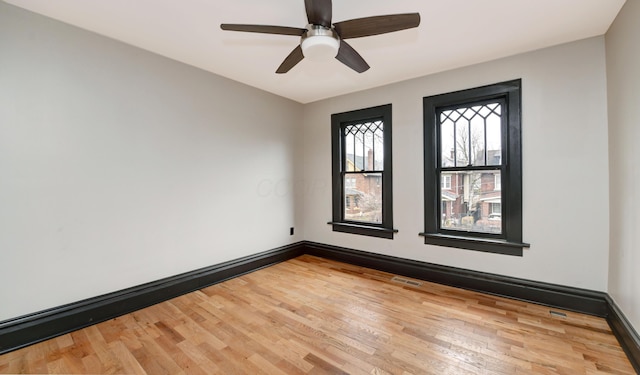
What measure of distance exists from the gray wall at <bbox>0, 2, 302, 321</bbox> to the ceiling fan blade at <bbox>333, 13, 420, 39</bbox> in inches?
81.0

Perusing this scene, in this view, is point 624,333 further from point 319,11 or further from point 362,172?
point 319,11

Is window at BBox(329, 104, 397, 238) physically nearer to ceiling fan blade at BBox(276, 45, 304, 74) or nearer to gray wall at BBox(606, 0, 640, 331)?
ceiling fan blade at BBox(276, 45, 304, 74)

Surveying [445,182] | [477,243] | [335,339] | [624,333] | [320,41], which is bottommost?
[335,339]

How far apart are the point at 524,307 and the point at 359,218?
2116mm

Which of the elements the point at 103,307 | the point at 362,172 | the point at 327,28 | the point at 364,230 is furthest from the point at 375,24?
the point at 103,307

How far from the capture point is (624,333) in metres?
1.92

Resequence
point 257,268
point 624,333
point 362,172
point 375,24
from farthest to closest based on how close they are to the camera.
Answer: point 362,172 < point 257,268 < point 624,333 < point 375,24

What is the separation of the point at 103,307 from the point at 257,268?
1700 millimetres

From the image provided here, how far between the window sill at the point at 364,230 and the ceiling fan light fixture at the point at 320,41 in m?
2.46

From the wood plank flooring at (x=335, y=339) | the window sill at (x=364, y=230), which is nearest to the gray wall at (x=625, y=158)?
the wood plank flooring at (x=335, y=339)

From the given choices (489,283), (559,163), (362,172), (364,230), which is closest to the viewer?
(559,163)

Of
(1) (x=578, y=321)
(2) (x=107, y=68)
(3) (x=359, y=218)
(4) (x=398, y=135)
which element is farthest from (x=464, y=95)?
(2) (x=107, y=68)

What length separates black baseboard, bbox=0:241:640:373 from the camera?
1.98 m

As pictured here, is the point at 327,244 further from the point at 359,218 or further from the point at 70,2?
the point at 70,2
